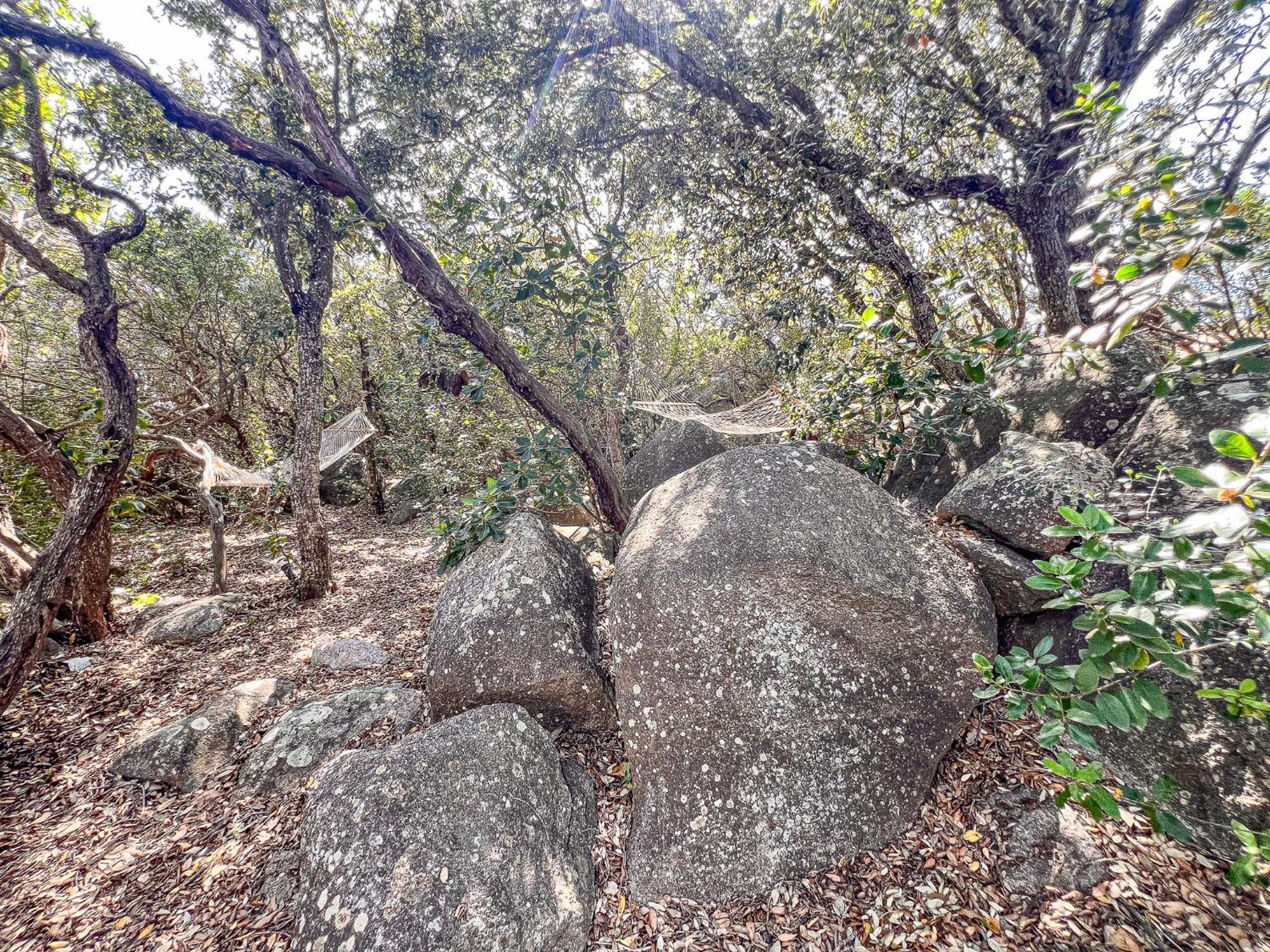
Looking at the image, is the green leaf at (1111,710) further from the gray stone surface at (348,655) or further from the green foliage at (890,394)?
the gray stone surface at (348,655)

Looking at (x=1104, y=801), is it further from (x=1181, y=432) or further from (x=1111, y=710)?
(x=1181, y=432)

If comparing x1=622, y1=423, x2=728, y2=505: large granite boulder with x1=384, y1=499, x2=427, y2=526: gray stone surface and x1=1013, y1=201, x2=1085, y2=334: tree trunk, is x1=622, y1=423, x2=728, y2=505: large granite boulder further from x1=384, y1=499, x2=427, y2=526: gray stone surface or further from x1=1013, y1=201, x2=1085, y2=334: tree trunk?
x1=384, y1=499, x2=427, y2=526: gray stone surface

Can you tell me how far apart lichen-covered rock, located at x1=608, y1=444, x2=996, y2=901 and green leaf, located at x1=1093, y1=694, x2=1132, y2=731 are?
1007 millimetres

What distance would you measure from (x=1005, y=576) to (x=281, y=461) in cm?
858

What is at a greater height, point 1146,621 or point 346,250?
point 346,250

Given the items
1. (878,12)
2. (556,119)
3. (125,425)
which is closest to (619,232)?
(556,119)

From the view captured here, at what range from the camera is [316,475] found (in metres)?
4.84

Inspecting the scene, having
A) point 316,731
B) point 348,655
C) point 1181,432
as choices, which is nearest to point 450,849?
point 316,731

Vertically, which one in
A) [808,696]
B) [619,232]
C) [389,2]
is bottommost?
[808,696]

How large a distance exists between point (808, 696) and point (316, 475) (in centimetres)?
507

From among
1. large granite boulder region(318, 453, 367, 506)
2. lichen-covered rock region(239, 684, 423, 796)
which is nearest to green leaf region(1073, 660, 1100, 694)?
lichen-covered rock region(239, 684, 423, 796)

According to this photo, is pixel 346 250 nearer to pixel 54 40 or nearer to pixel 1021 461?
pixel 54 40

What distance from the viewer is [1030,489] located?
2219mm

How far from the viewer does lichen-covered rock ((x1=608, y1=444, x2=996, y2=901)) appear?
1.85 m
